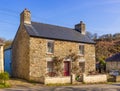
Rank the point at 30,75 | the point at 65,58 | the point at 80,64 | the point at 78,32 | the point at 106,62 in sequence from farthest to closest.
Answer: the point at 106,62, the point at 78,32, the point at 80,64, the point at 65,58, the point at 30,75

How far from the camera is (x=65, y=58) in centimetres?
3027

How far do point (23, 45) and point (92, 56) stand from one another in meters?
11.2

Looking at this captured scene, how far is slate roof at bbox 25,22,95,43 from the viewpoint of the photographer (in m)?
28.3

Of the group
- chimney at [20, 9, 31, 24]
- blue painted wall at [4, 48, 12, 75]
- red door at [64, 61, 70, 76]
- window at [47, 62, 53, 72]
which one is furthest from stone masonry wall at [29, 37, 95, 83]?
blue painted wall at [4, 48, 12, 75]

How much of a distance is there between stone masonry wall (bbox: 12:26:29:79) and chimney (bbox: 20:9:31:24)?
2.98ft

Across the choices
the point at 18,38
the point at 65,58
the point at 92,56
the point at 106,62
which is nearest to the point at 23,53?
the point at 18,38

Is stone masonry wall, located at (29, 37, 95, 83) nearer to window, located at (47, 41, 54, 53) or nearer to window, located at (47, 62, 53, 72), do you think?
window, located at (47, 41, 54, 53)

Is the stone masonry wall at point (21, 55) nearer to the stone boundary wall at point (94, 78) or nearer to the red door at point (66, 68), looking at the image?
the red door at point (66, 68)

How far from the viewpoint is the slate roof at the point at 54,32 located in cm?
2828

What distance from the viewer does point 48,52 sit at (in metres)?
28.7

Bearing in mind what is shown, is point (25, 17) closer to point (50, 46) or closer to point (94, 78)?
point (50, 46)

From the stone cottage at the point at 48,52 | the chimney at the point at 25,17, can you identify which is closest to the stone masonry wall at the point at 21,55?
the stone cottage at the point at 48,52

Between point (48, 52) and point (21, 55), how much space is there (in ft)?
11.9

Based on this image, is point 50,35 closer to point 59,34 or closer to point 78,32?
point 59,34
